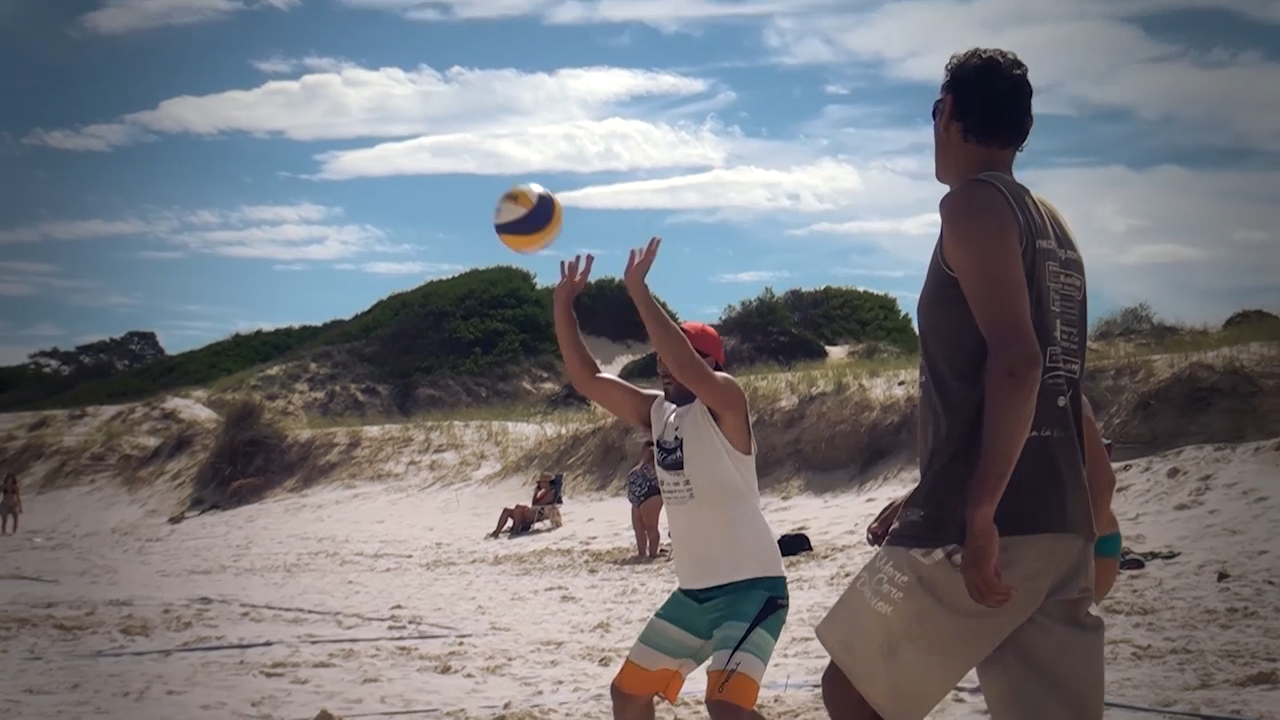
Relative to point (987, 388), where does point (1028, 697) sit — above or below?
below

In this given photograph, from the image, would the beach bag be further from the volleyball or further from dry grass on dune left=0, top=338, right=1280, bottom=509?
the volleyball

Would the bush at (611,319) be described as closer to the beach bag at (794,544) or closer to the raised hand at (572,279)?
the beach bag at (794,544)

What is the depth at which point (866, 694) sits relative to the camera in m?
2.84

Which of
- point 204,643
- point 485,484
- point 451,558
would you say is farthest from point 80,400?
point 204,643

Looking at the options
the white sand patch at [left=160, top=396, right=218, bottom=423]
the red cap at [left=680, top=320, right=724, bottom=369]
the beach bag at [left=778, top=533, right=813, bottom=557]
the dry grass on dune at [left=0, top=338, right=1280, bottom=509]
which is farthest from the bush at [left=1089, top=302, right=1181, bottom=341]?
the white sand patch at [left=160, top=396, right=218, bottom=423]

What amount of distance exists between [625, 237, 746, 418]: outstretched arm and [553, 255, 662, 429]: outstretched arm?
0.39 m

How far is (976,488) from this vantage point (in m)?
2.63

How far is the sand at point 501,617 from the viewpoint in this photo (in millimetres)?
6285

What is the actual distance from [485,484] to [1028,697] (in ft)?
51.1

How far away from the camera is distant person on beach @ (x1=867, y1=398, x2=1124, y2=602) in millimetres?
3031

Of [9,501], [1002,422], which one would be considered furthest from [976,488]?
[9,501]

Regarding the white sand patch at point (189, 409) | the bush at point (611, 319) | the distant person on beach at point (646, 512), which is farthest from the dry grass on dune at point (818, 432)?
the bush at point (611, 319)

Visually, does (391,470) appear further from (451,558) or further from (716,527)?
(716,527)

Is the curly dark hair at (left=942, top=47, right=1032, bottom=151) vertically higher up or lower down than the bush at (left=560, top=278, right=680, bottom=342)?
lower down
